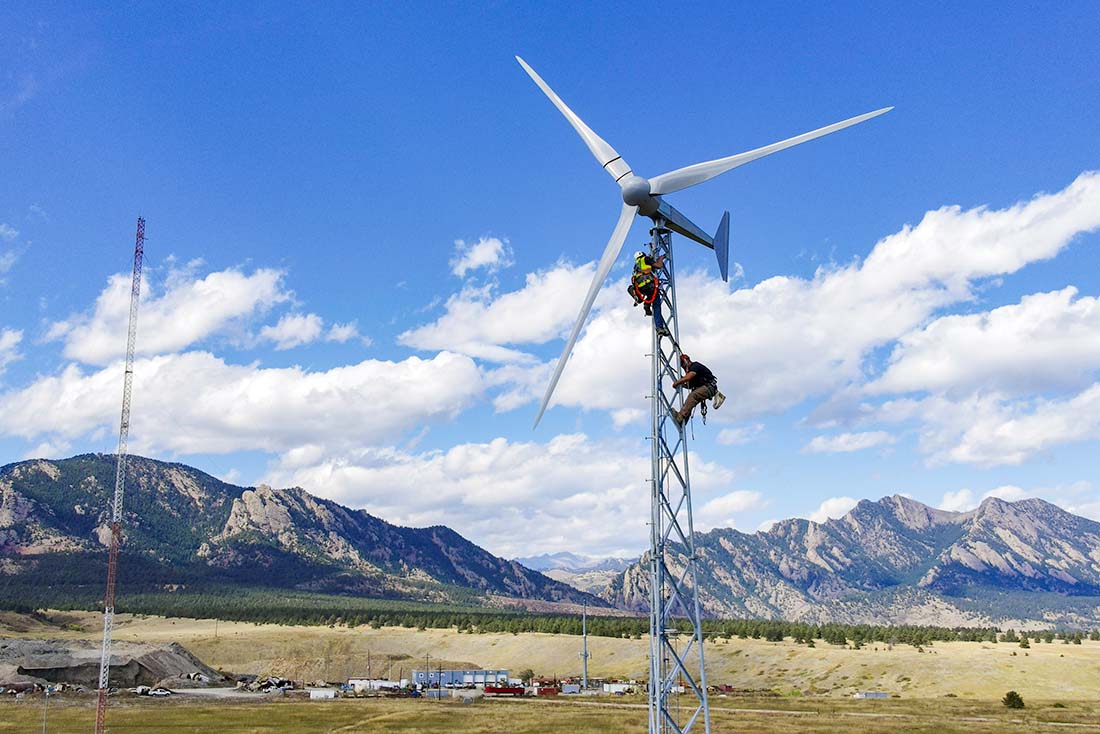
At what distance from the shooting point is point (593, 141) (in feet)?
156

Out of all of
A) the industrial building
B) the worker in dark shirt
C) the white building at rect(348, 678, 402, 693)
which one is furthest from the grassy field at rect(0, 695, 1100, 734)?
the worker in dark shirt

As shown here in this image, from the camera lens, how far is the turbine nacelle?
43312mm

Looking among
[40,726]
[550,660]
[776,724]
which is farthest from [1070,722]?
[550,660]

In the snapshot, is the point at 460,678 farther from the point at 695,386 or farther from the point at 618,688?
the point at 695,386

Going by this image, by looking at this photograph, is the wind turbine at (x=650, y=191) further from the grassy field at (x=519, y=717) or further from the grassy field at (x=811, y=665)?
the grassy field at (x=811, y=665)

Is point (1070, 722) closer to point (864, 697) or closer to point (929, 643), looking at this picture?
point (864, 697)

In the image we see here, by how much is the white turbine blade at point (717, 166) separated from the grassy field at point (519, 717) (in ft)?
179

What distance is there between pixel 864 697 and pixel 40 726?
324 feet

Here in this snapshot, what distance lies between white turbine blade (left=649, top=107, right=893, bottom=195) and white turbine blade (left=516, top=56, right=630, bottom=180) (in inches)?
Answer: 79.7

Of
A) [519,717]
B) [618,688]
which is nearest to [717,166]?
[519,717]

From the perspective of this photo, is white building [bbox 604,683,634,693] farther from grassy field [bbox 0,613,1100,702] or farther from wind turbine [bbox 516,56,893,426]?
wind turbine [bbox 516,56,893,426]

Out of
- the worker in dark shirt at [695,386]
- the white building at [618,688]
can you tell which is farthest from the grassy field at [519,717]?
the worker in dark shirt at [695,386]

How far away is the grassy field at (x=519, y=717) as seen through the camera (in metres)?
84.4

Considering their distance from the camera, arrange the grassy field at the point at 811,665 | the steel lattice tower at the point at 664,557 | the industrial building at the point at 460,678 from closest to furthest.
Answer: the steel lattice tower at the point at 664,557 < the grassy field at the point at 811,665 < the industrial building at the point at 460,678
